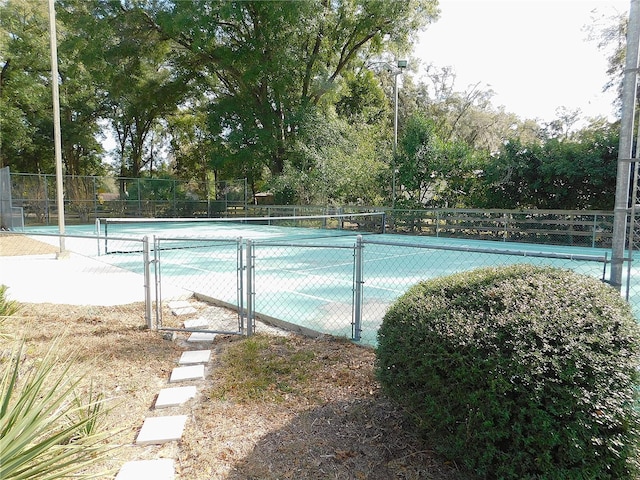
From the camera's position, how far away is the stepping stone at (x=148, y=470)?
2.31 meters

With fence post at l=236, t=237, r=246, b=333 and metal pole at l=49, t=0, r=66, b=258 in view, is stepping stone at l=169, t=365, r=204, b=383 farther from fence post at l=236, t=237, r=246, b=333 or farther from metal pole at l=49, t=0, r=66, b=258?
metal pole at l=49, t=0, r=66, b=258

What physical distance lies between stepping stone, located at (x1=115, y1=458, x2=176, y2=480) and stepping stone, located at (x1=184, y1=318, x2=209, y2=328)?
272 cm

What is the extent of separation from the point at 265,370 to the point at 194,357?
837 mm

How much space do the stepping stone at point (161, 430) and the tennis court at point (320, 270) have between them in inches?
73.2

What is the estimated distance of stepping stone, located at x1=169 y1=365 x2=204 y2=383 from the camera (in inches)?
142

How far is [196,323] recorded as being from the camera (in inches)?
206

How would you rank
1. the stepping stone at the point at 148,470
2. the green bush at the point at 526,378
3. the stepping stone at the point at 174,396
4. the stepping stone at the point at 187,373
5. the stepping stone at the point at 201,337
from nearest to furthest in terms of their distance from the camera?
the green bush at the point at 526,378
the stepping stone at the point at 148,470
the stepping stone at the point at 174,396
the stepping stone at the point at 187,373
the stepping stone at the point at 201,337

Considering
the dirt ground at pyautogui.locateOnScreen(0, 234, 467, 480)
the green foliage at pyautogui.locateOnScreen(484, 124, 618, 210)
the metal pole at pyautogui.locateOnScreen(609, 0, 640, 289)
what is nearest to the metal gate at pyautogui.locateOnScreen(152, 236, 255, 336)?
the dirt ground at pyautogui.locateOnScreen(0, 234, 467, 480)

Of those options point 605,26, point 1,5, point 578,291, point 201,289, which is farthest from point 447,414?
point 1,5

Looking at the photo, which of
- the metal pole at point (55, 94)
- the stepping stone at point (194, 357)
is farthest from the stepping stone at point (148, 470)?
the metal pole at point (55, 94)

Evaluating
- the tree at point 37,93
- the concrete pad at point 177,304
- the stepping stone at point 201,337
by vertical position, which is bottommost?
the concrete pad at point 177,304

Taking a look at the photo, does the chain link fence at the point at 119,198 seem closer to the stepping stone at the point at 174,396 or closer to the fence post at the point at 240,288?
the fence post at the point at 240,288

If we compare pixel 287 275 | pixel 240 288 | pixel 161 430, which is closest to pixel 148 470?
pixel 161 430

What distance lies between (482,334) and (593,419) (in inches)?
23.3
